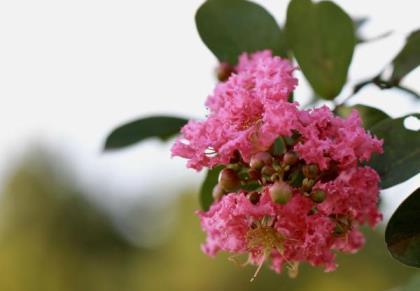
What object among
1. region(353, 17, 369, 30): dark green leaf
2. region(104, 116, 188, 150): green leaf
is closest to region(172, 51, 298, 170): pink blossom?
region(104, 116, 188, 150): green leaf

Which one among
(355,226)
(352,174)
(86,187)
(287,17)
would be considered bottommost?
(86,187)

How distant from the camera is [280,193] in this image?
0.98 m

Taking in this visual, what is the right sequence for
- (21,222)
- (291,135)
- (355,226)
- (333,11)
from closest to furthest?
(291,135) < (355,226) < (333,11) < (21,222)

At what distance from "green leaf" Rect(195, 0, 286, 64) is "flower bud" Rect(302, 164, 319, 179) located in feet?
1.52

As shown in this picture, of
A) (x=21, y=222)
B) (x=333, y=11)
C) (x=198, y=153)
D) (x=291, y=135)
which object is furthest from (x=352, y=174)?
(x=21, y=222)

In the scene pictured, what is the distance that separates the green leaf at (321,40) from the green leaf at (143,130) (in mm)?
317

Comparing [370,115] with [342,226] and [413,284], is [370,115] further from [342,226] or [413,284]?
[413,284]

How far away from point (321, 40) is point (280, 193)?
1.55ft

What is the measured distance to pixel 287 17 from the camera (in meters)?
1.37

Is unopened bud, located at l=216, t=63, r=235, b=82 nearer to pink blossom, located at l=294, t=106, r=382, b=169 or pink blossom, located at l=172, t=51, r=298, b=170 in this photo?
pink blossom, located at l=172, t=51, r=298, b=170

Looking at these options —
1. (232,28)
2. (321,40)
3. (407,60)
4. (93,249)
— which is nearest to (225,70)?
(232,28)

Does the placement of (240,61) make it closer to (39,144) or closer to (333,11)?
(333,11)

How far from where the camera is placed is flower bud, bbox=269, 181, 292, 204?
38.6 inches

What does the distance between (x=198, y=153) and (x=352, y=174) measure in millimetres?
216
